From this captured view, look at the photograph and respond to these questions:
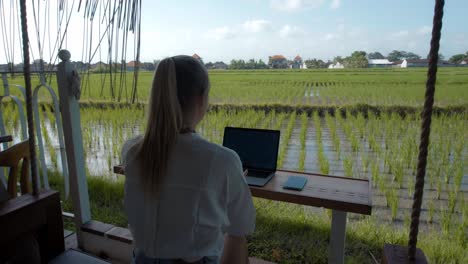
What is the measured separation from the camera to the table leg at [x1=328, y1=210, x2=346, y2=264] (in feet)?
4.49

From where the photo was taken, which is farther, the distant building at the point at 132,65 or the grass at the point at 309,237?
the grass at the point at 309,237

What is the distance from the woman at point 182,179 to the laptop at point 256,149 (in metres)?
0.72

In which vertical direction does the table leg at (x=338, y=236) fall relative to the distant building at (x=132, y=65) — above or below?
below

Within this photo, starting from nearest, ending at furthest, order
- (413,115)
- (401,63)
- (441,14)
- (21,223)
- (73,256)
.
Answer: (441,14) < (21,223) < (73,256) < (413,115) < (401,63)

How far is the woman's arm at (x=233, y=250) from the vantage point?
0.84m

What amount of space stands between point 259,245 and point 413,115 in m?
4.87

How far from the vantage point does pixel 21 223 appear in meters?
0.96

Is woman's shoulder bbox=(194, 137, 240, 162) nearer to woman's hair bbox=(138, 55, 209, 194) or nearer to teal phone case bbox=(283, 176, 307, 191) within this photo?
→ woman's hair bbox=(138, 55, 209, 194)

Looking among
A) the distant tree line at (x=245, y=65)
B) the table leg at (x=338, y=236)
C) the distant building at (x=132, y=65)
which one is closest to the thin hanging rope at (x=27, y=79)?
the distant building at (x=132, y=65)

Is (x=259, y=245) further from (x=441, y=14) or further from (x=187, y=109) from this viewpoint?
(x=441, y=14)

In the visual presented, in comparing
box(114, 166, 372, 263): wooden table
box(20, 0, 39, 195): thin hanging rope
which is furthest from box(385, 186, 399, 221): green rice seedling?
box(20, 0, 39, 195): thin hanging rope

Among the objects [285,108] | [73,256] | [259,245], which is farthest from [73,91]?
[285,108]

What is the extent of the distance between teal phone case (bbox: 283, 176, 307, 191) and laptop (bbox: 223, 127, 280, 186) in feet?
0.31

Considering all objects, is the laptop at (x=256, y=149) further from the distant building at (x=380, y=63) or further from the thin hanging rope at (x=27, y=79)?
the distant building at (x=380, y=63)
